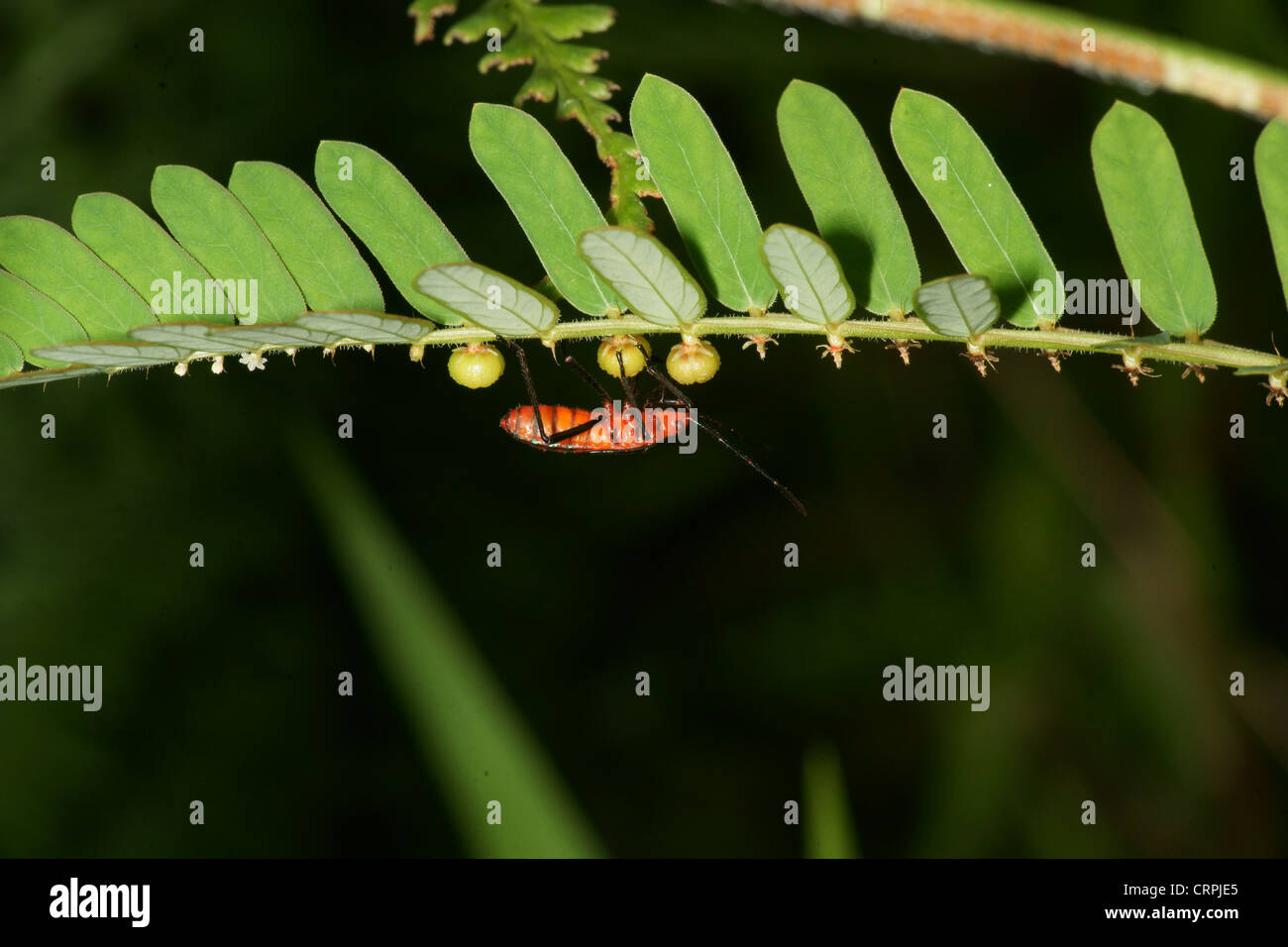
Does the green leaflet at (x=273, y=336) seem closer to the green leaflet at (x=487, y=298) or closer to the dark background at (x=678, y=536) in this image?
the green leaflet at (x=487, y=298)

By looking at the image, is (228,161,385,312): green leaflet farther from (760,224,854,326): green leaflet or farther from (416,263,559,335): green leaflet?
(760,224,854,326): green leaflet

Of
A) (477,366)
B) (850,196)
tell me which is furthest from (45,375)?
(850,196)

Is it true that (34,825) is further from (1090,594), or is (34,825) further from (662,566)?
(1090,594)

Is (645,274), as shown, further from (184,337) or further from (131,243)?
(131,243)

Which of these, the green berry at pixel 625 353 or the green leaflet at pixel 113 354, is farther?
the green berry at pixel 625 353

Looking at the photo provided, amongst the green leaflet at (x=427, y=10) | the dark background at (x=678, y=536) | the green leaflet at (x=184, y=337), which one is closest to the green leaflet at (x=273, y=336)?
the green leaflet at (x=184, y=337)
